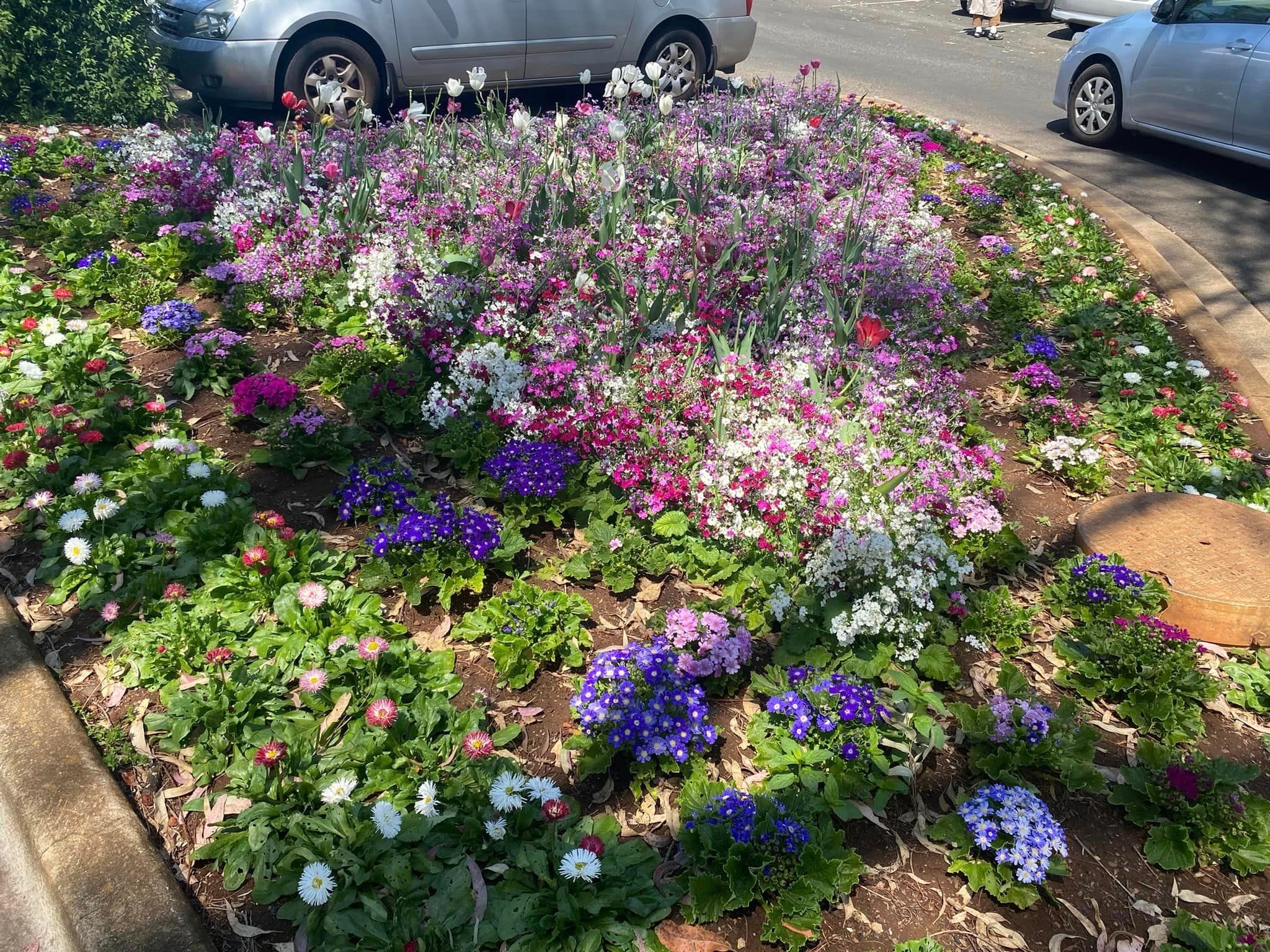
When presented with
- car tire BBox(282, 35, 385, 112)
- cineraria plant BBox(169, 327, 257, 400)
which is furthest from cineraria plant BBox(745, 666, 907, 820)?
car tire BBox(282, 35, 385, 112)

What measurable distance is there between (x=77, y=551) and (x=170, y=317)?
5.44 ft

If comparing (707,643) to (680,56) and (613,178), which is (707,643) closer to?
(613,178)

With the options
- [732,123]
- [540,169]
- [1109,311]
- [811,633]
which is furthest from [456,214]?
[1109,311]

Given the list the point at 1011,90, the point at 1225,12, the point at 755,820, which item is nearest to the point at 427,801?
the point at 755,820

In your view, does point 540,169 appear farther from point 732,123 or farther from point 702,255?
point 732,123

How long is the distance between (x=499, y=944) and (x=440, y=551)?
144 centimetres

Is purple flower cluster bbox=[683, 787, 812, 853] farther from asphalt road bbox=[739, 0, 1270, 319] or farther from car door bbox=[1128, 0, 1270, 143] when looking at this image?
car door bbox=[1128, 0, 1270, 143]

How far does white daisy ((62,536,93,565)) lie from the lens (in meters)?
3.26

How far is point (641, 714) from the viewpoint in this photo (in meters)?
2.73

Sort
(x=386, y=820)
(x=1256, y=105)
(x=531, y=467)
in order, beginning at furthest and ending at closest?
1. (x=1256, y=105)
2. (x=531, y=467)
3. (x=386, y=820)

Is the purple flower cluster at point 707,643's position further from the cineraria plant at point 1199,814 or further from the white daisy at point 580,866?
the cineraria plant at point 1199,814

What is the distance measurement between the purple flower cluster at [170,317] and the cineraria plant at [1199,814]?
4.53m

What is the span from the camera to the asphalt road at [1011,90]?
7.12m

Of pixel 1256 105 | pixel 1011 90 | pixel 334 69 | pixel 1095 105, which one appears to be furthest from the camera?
pixel 1011 90
